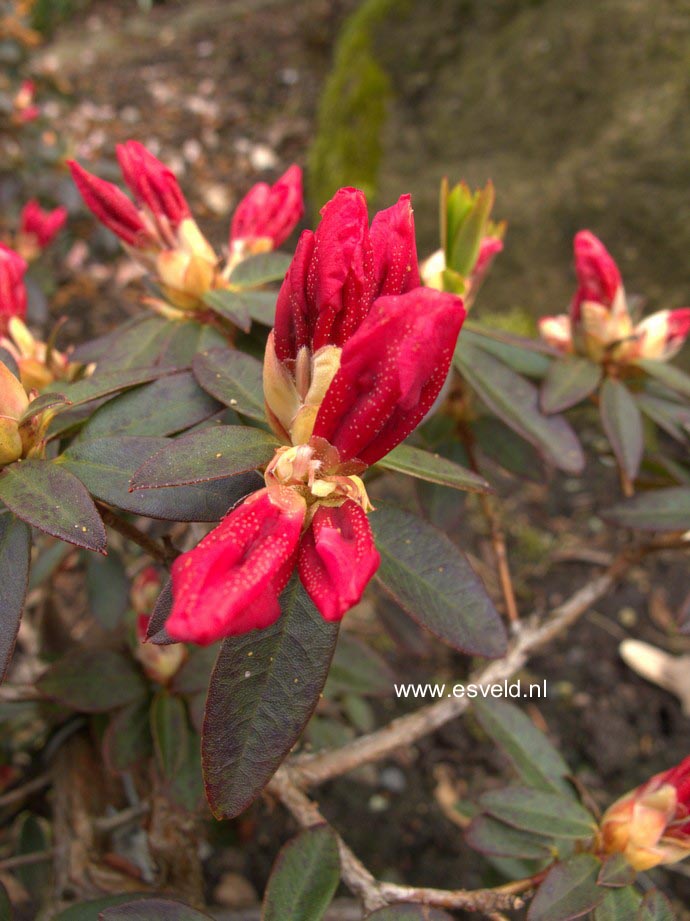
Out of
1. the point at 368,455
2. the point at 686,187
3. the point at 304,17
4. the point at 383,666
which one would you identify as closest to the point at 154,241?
the point at 368,455

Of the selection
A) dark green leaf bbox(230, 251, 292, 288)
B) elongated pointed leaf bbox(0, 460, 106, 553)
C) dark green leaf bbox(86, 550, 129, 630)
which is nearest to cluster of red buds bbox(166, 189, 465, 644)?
elongated pointed leaf bbox(0, 460, 106, 553)

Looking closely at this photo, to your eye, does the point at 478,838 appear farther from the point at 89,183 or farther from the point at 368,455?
the point at 89,183

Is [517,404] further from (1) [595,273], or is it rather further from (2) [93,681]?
(2) [93,681]

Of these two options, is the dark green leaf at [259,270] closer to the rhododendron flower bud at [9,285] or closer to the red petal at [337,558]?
the rhododendron flower bud at [9,285]

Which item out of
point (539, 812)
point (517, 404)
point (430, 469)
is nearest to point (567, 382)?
point (517, 404)

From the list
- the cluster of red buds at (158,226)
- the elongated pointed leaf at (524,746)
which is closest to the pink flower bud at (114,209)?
the cluster of red buds at (158,226)

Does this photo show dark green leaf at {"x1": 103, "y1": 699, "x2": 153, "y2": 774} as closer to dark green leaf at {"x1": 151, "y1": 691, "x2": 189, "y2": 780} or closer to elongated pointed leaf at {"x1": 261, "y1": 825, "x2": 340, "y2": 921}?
dark green leaf at {"x1": 151, "y1": 691, "x2": 189, "y2": 780}
